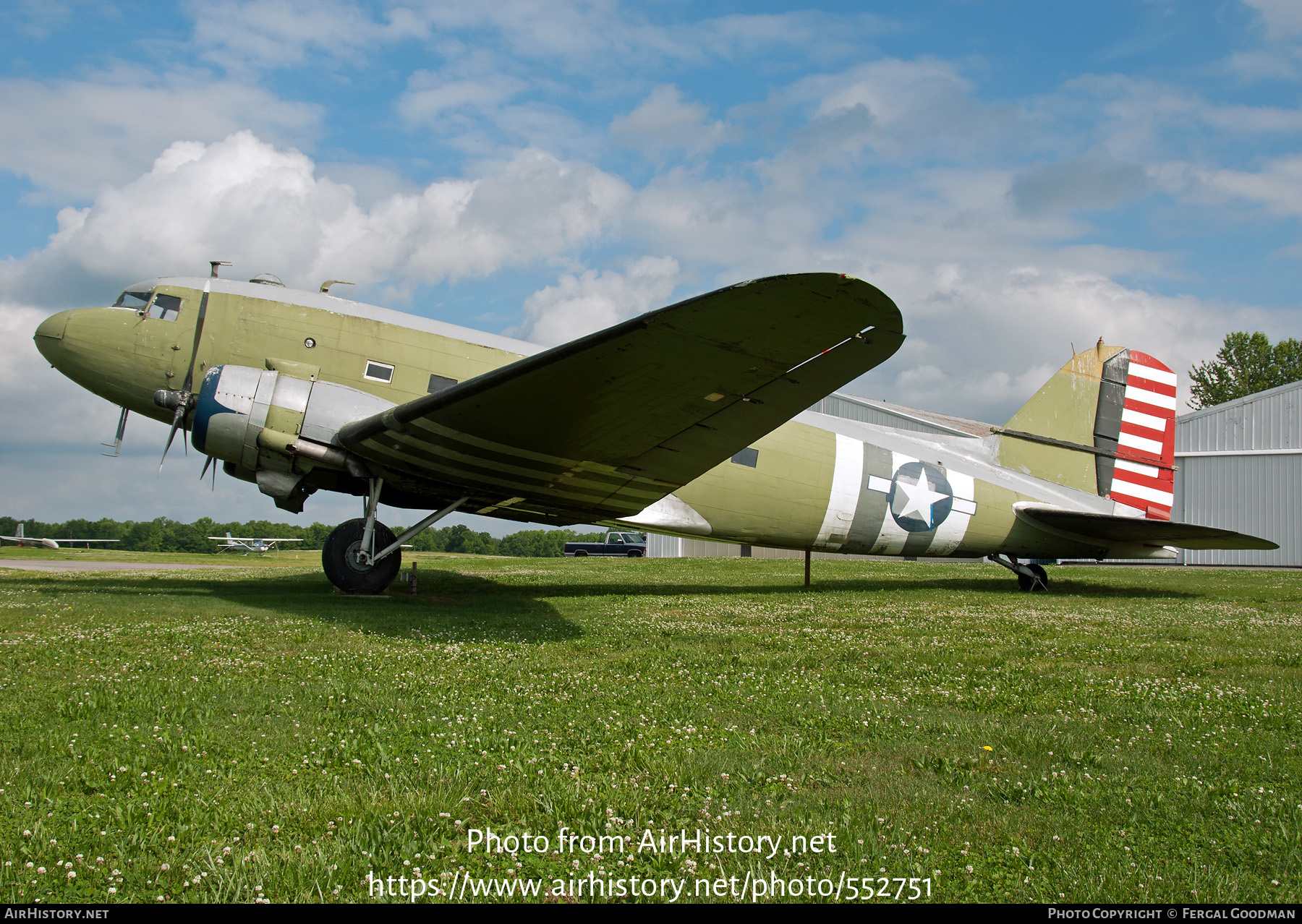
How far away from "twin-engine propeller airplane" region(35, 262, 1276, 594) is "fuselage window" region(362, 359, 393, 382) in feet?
0.08

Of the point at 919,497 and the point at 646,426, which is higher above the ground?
the point at 919,497

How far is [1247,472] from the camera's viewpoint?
33000mm

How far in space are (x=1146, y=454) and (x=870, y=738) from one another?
13.6 m

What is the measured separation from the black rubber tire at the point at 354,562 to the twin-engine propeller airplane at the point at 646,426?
0.04 m

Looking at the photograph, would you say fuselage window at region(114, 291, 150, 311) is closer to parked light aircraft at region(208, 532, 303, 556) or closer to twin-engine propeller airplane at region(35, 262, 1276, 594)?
twin-engine propeller airplane at region(35, 262, 1276, 594)

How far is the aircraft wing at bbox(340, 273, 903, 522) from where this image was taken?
21.1 ft

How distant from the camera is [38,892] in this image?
91.7 inches

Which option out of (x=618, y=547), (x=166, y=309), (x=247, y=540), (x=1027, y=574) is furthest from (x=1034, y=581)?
(x=247, y=540)

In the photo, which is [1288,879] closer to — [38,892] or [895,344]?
[38,892]

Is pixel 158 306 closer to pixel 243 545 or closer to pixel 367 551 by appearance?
pixel 367 551

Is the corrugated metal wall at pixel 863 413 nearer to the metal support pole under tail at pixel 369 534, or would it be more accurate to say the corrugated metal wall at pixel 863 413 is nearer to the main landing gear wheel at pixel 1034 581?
the main landing gear wheel at pixel 1034 581

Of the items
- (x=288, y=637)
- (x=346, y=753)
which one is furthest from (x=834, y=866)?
(x=288, y=637)

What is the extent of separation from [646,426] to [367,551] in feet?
16.0

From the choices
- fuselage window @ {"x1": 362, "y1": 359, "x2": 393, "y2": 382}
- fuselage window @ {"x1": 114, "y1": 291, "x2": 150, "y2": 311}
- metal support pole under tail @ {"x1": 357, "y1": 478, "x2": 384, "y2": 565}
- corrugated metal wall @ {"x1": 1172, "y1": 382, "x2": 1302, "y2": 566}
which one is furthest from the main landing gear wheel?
corrugated metal wall @ {"x1": 1172, "y1": 382, "x2": 1302, "y2": 566}
